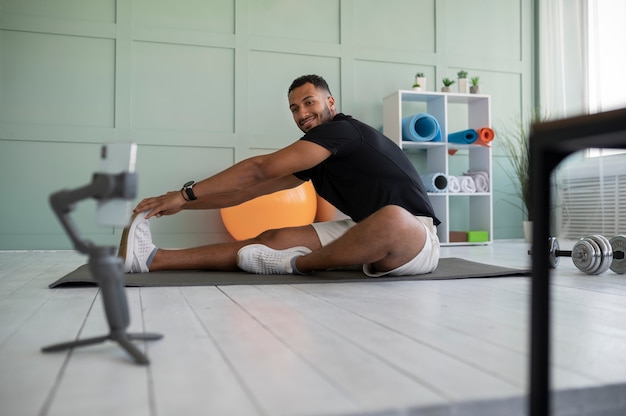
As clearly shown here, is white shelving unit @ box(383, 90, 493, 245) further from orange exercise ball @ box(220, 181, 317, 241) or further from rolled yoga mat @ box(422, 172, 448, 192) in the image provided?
orange exercise ball @ box(220, 181, 317, 241)

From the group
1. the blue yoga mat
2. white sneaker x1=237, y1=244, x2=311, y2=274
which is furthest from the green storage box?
white sneaker x1=237, y1=244, x2=311, y2=274

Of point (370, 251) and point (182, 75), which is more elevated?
point (182, 75)

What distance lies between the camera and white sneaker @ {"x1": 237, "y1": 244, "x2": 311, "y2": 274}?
91.6 inches

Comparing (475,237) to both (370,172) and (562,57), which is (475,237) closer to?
(562,57)

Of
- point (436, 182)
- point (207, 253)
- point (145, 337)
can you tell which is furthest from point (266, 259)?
point (436, 182)

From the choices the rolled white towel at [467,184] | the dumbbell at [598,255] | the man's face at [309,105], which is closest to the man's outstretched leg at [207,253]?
the man's face at [309,105]

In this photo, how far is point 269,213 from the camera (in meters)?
3.91

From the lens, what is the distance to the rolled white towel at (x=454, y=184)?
4.62 m

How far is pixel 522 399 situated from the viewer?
813mm

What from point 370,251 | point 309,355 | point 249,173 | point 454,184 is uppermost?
point 454,184

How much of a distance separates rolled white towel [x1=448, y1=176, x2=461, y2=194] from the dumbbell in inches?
83.9

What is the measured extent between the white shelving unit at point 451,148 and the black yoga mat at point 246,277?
216cm

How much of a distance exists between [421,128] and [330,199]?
2.45m

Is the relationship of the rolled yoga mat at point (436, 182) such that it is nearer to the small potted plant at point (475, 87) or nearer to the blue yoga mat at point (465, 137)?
the blue yoga mat at point (465, 137)
